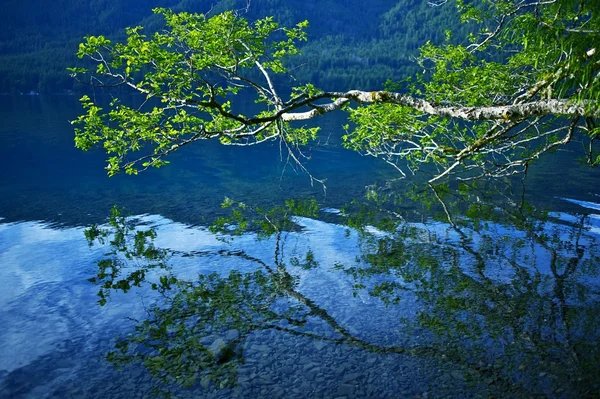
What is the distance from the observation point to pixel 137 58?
13.2 metres

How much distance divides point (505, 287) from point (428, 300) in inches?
116

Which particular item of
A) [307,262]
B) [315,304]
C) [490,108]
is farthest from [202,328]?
[490,108]

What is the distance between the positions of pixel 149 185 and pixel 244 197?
1009 centimetres

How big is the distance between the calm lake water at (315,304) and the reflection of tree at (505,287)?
62 mm

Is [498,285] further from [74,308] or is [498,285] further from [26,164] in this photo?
[26,164]

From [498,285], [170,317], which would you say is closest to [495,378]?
[498,285]

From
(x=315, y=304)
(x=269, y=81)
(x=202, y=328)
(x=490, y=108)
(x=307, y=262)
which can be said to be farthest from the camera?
(x=307, y=262)

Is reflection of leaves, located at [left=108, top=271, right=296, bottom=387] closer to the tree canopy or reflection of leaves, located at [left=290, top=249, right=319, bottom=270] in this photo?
reflection of leaves, located at [left=290, top=249, right=319, bottom=270]

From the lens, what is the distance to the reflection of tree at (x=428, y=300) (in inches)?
440

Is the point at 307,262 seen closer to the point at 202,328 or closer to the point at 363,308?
the point at 363,308

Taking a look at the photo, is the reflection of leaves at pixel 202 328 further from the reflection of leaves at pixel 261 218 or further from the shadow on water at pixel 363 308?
the reflection of leaves at pixel 261 218

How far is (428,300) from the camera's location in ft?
48.5

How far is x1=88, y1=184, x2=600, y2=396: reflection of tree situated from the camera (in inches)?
440

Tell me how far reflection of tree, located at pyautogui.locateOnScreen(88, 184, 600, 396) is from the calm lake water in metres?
0.06
